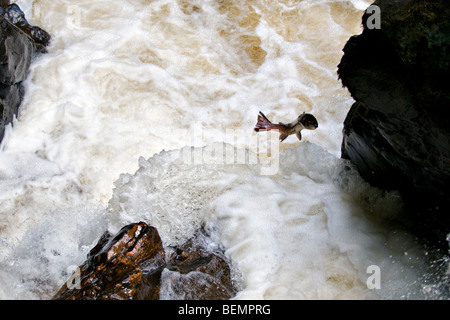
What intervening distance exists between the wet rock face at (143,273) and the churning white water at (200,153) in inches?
8.4

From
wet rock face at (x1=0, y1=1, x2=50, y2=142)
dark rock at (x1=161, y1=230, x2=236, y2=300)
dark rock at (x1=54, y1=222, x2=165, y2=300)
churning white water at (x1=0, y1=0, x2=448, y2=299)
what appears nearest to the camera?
dark rock at (x1=54, y1=222, x2=165, y2=300)

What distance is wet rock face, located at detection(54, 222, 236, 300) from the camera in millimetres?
2635

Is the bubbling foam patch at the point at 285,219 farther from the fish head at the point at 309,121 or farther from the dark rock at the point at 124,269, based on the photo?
the fish head at the point at 309,121

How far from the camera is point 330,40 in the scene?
6.20m

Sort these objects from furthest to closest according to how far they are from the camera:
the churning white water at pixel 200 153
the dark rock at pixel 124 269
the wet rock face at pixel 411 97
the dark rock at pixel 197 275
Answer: the churning white water at pixel 200 153 < the dark rock at pixel 197 275 < the dark rock at pixel 124 269 < the wet rock face at pixel 411 97

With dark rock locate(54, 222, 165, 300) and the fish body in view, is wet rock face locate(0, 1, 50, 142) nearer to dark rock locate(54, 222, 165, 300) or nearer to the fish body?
dark rock locate(54, 222, 165, 300)

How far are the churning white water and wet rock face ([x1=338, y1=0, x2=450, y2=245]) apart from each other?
11.9 inches

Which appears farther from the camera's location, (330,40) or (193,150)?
(330,40)

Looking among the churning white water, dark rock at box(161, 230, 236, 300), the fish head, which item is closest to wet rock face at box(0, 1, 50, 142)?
the churning white water

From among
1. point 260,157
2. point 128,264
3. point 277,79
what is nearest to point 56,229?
point 128,264

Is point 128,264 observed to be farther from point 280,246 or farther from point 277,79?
point 277,79

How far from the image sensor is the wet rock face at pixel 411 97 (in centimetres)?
231

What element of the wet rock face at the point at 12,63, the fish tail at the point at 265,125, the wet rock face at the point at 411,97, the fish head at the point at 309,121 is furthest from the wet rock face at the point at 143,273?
the wet rock face at the point at 12,63
